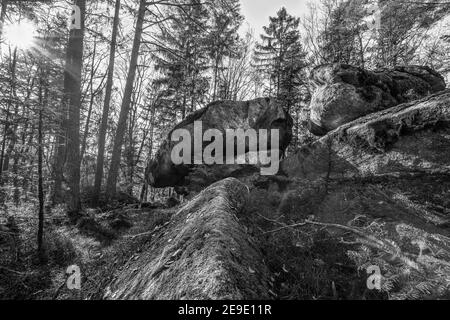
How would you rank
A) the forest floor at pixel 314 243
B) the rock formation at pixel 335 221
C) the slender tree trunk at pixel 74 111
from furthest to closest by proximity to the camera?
the slender tree trunk at pixel 74 111, the forest floor at pixel 314 243, the rock formation at pixel 335 221

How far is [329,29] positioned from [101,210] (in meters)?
17.4

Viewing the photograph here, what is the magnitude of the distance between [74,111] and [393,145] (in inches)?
330

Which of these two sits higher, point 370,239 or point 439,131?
point 439,131

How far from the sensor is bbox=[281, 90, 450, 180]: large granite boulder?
4.87 metres

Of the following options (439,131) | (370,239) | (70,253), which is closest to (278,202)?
(370,239)

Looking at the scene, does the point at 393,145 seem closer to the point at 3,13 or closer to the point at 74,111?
the point at 74,111

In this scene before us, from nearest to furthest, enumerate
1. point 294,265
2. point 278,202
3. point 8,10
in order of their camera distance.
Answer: point 294,265
point 278,202
point 8,10

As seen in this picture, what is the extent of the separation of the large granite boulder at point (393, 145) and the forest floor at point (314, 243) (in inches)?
16.0

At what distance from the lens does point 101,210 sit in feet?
26.6

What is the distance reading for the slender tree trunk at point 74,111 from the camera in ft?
23.3

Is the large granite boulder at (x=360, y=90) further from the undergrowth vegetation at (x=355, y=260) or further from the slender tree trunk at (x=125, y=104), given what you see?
the slender tree trunk at (x=125, y=104)

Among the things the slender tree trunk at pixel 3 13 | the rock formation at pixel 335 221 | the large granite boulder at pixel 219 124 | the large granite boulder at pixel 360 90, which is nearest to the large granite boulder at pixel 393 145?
the rock formation at pixel 335 221

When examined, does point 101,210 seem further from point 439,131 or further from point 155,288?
point 439,131
